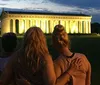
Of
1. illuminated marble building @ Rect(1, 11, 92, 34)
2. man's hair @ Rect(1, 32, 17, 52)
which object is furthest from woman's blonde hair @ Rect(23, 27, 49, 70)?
illuminated marble building @ Rect(1, 11, 92, 34)

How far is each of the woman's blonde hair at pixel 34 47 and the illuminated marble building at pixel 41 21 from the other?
Answer: 103020 mm

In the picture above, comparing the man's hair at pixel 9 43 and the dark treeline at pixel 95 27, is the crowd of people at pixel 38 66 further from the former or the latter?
the dark treeline at pixel 95 27

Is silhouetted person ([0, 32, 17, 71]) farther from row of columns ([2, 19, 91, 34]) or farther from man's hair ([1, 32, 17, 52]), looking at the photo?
row of columns ([2, 19, 91, 34])

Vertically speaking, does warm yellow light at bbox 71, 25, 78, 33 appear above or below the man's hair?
below

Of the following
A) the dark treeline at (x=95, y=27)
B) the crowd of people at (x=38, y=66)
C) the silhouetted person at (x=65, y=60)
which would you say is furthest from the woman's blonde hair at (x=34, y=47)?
the dark treeline at (x=95, y=27)

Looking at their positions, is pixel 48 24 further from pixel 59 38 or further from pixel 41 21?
pixel 59 38

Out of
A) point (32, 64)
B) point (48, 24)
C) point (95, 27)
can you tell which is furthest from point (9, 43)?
point (95, 27)

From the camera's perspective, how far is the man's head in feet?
14.8

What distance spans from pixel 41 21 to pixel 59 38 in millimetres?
106615

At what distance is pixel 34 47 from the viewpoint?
13.8ft

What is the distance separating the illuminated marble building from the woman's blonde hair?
→ 10302cm

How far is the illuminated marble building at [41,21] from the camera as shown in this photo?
10872cm

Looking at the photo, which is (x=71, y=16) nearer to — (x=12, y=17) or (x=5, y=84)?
(x=12, y=17)

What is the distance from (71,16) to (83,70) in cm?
11111
